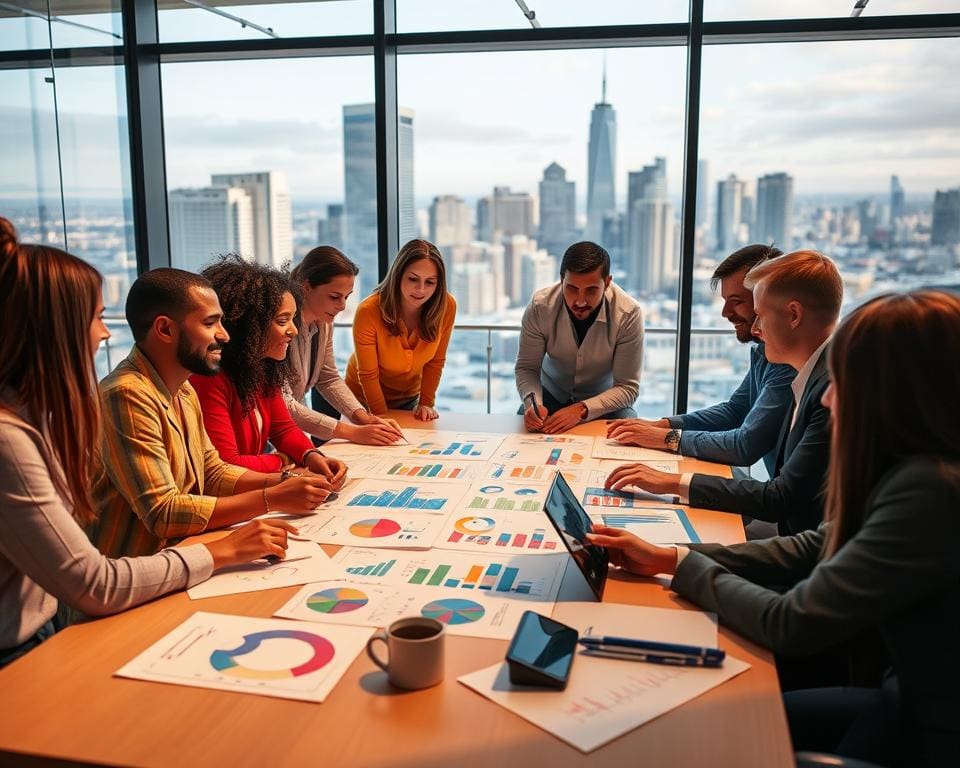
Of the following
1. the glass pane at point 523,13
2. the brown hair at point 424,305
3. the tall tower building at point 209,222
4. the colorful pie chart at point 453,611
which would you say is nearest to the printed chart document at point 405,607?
the colorful pie chart at point 453,611

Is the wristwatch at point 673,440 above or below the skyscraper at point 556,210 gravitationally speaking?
below

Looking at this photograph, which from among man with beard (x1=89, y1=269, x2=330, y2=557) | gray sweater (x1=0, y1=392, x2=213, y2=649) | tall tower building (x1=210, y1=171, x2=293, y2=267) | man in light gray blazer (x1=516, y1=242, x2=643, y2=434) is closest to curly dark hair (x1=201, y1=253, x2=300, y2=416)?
man with beard (x1=89, y1=269, x2=330, y2=557)

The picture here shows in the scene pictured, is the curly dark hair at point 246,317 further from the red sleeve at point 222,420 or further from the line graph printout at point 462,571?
the line graph printout at point 462,571

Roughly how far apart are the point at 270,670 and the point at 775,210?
3.60 metres

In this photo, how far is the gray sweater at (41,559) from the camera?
129 centimetres

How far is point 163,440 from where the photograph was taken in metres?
1.78

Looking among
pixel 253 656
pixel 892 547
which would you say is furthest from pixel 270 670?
pixel 892 547

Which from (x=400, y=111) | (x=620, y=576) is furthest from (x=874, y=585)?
(x=400, y=111)

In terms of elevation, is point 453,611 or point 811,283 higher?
point 811,283

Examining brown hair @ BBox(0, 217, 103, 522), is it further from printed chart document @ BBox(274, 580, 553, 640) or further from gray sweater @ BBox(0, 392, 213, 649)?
printed chart document @ BBox(274, 580, 553, 640)

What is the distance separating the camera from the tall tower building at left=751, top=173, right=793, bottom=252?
4.07 meters

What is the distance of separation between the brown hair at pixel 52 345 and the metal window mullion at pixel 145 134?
3.28 metres

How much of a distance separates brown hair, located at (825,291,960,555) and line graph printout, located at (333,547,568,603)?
0.50 metres

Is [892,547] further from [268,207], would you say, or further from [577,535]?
[268,207]
